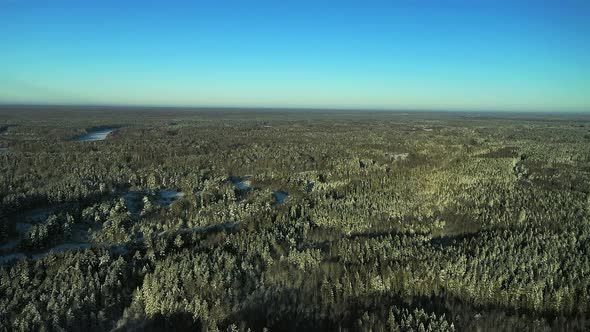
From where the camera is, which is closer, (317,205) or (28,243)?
(28,243)

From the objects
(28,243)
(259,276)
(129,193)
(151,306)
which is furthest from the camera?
(129,193)

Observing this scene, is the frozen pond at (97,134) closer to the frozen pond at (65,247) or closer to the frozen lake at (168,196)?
the frozen lake at (168,196)

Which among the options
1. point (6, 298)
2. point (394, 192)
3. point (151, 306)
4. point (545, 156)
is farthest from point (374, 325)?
point (545, 156)

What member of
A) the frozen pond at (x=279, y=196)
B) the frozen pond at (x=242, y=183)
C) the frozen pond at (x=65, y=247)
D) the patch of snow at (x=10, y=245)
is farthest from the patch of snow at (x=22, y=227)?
the frozen pond at (x=242, y=183)

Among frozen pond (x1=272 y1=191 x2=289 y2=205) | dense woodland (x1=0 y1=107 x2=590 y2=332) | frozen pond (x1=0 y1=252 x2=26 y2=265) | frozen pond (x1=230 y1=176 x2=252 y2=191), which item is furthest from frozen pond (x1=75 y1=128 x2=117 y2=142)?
frozen pond (x1=0 y1=252 x2=26 y2=265)

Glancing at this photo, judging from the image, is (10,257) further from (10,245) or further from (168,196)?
(168,196)

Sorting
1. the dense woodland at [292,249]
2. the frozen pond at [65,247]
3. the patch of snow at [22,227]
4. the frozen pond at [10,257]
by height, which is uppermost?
the dense woodland at [292,249]

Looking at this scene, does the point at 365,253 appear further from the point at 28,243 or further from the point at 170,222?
the point at 28,243
